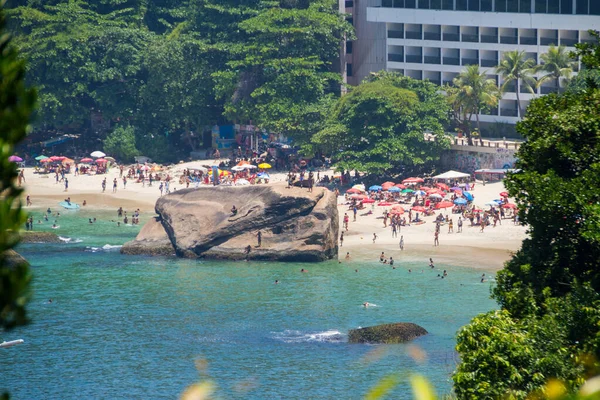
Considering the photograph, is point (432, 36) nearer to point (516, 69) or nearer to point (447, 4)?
point (447, 4)

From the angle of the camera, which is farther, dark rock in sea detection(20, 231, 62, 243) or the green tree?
the green tree

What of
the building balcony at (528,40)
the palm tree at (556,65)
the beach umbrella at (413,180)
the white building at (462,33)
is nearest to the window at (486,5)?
the white building at (462,33)

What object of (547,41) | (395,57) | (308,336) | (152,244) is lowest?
(308,336)

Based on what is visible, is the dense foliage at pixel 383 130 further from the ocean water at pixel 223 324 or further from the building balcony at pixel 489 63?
the ocean water at pixel 223 324

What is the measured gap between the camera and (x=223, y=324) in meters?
53.6

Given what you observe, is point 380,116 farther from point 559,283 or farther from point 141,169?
point 559,283

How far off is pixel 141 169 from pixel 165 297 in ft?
135

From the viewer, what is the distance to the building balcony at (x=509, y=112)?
96375 mm

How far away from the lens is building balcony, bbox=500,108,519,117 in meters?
96.4

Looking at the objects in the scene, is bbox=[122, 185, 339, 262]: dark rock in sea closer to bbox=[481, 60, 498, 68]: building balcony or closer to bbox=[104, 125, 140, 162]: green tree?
bbox=[104, 125, 140, 162]: green tree

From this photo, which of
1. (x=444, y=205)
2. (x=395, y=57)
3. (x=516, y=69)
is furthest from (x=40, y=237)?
(x=395, y=57)

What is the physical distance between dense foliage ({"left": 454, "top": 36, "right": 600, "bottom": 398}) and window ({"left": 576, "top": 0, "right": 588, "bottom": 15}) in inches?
2717

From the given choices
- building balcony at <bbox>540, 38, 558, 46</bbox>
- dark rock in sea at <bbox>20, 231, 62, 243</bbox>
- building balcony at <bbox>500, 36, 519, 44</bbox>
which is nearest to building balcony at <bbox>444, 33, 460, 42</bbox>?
building balcony at <bbox>500, 36, 519, 44</bbox>

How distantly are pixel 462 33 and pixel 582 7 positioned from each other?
12012mm
